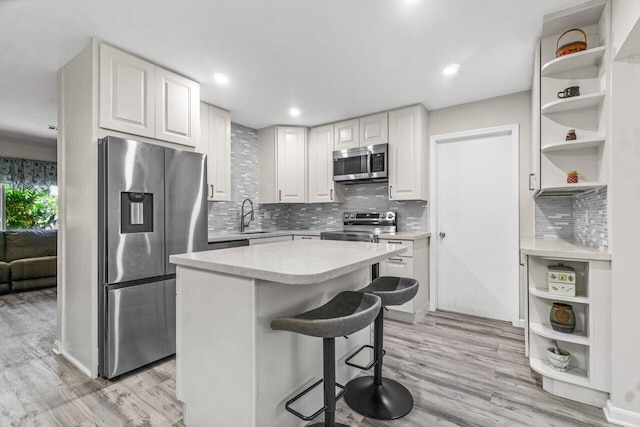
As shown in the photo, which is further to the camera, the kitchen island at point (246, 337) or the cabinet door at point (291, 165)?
the cabinet door at point (291, 165)

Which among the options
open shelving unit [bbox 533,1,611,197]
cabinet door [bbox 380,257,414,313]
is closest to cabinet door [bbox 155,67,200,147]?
cabinet door [bbox 380,257,414,313]

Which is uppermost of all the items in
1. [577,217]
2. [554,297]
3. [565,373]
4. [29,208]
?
[29,208]

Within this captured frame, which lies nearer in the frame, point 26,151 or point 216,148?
point 216,148

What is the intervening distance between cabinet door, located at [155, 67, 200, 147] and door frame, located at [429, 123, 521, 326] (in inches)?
105

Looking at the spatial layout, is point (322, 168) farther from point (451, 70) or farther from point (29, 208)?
point (29, 208)

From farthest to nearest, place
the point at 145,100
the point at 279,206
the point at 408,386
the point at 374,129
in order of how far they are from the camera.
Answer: the point at 279,206
the point at 374,129
the point at 145,100
the point at 408,386

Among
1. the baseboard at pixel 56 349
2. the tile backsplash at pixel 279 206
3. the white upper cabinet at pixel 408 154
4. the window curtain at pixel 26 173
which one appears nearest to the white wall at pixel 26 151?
the window curtain at pixel 26 173

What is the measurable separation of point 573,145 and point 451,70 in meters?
1.19

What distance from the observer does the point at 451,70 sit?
2.71m

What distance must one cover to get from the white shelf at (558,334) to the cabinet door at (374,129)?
7.91 feet

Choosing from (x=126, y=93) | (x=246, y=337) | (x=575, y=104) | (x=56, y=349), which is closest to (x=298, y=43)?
(x=126, y=93)

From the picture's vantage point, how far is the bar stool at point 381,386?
172cm

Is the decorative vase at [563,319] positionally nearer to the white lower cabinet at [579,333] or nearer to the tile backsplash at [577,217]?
the white lower cabinet at [579,333]

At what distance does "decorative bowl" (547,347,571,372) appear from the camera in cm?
193
